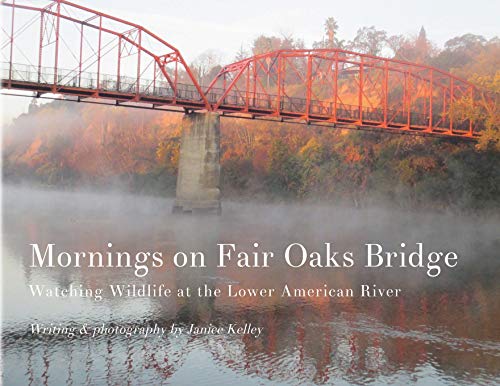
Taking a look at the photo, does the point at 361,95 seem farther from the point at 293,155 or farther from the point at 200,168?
the point at 200,168

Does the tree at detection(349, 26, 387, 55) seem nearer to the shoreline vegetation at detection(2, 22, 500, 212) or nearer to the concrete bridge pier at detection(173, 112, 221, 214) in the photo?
the shoreline vegetation at detection(2, 22, 500, 212)

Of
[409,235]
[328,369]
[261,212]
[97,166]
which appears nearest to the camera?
[328,369]

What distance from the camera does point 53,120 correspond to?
14225 cm

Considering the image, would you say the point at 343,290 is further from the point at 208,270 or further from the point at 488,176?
the point at 488,176

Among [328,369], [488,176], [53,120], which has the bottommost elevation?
[328,369]

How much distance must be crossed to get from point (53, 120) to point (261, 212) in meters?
92.1

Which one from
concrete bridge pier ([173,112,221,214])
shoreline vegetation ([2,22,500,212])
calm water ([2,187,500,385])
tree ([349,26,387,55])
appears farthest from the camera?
tree ([349,26,387,55])

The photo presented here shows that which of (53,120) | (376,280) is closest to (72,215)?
(376,280)

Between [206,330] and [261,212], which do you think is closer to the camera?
[206,330]

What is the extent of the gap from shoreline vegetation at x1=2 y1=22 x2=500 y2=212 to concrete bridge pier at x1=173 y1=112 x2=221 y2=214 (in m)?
19.6

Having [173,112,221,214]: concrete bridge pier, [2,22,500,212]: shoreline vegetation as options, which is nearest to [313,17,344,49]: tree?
[2,22,500,212]: shoreline vegetation

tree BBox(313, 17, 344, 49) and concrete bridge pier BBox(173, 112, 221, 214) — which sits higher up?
tree BBox(313, 17, 344, 49)

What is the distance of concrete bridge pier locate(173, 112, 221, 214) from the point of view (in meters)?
55.8

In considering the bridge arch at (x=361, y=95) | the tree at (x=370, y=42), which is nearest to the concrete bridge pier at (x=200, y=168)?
the bridge arch at (x=361, y=95)
